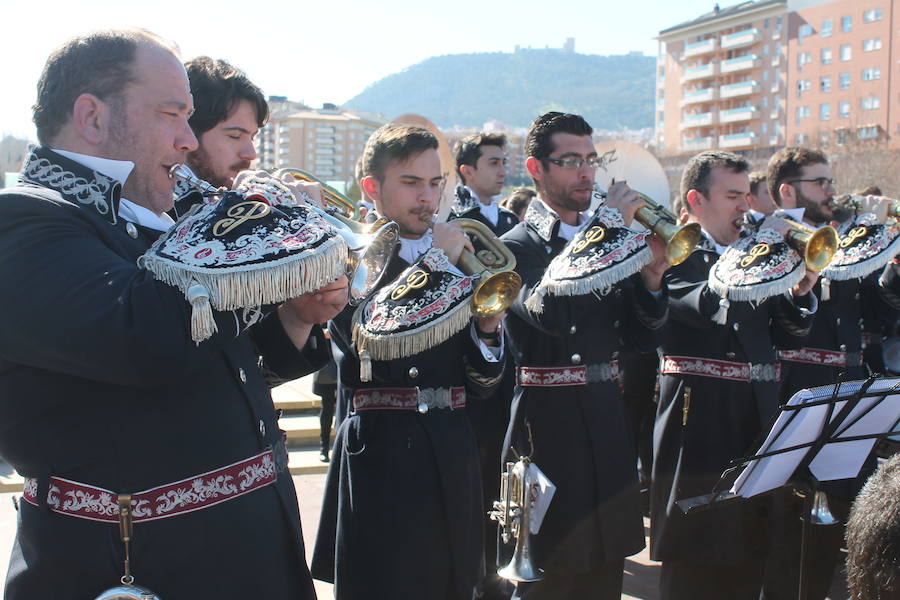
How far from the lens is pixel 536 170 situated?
4.50 m

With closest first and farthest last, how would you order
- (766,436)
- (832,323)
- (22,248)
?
(22,248), (766,436), (832,323)

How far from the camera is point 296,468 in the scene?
7.39 meters

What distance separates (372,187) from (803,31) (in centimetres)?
8094

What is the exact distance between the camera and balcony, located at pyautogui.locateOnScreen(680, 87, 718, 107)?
90500 mm

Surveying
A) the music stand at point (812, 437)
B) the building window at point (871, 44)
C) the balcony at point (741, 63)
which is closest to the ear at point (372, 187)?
the music stand at point (812, 437)

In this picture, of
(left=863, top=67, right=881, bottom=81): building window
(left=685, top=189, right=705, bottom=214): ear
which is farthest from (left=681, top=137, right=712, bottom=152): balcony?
(left=685, top=189, right=705, bottom=214): ear

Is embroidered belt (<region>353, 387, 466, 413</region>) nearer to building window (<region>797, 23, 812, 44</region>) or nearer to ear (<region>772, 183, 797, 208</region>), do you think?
ear (<region>772, 183, 797, 208</region>)

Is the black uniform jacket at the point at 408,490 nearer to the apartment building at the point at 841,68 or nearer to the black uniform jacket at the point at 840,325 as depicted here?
A: the black uniform jacket at the point at 840,325

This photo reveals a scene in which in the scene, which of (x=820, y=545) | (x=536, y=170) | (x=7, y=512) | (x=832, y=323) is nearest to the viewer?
(x=536, y=170)

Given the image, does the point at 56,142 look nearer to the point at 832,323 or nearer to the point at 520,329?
the point at 520,329

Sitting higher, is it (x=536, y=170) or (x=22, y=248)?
(x=536, y=170)

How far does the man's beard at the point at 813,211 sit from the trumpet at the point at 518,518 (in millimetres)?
2992

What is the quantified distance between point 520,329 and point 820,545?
7.26ft

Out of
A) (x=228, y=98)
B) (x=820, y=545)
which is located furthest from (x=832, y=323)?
(x=228, y=98)
